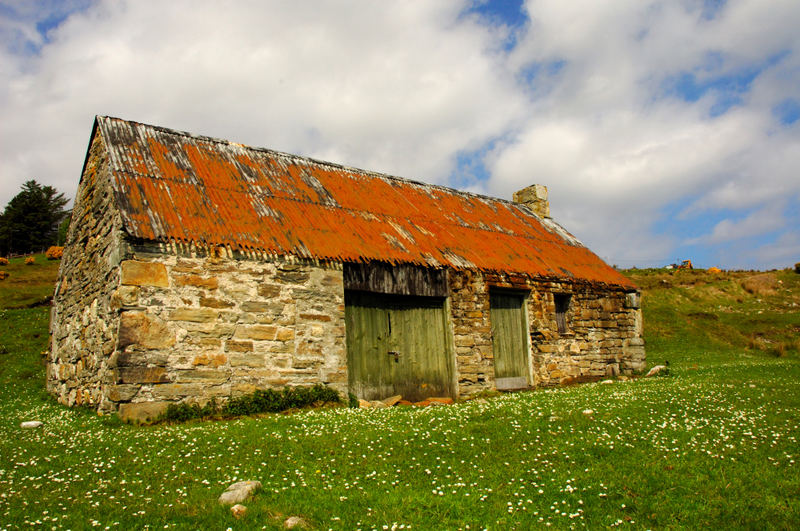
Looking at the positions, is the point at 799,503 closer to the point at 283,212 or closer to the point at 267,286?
the point at 267,286

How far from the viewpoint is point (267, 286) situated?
1076 cm

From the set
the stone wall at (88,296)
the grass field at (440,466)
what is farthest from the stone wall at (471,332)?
the stone wall at (88,296)

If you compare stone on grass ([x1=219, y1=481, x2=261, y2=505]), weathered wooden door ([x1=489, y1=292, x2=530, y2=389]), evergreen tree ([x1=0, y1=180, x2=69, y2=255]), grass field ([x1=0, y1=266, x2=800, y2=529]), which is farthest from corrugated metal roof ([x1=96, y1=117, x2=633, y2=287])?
evergreen tree ([x1=0, y1=180, x2=69, y2=255])

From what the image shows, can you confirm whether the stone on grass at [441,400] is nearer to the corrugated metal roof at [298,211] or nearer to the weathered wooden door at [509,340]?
the weathered wooden door at [509,340]

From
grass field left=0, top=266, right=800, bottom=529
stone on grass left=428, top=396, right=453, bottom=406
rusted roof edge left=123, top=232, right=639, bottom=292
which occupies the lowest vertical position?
stone on grass left=428, top=396, right=453, bottom=406

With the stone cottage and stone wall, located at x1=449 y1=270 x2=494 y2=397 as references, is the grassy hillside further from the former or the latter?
stone wall, located at x1=449 y1=270 x2=494 y2=397

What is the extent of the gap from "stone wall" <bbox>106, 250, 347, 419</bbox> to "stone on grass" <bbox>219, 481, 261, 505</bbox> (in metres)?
4.23

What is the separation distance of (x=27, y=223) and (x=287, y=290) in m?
49.2

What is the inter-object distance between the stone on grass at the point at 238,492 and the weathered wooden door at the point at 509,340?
32.8ft

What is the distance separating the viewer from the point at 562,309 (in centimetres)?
1723

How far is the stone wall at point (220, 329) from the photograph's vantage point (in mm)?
9320

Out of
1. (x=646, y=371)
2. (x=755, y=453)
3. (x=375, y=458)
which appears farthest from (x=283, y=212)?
(x=646, y=371)

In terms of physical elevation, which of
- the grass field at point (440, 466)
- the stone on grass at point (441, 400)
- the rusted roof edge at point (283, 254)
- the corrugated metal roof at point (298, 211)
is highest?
the corrugated metal roof at point (298, 211)

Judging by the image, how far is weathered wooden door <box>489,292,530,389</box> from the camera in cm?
1516
